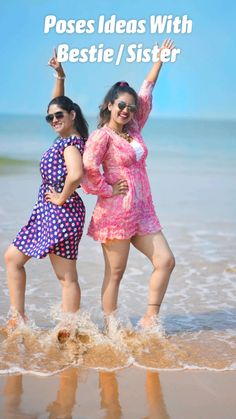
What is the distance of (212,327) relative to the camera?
4.11m

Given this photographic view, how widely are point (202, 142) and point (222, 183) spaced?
9.69m

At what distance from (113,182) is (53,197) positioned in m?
0.33

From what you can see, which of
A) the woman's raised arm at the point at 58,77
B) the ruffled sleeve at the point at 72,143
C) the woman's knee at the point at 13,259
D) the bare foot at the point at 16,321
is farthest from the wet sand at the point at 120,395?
the woman's raised arm at the point at 58,77

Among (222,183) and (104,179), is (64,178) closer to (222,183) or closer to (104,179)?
(104,179)

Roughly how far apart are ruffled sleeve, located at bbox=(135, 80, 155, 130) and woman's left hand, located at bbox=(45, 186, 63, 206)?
2.11 feet

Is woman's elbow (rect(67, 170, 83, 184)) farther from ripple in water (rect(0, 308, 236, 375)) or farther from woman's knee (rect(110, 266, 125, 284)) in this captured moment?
ripple in water (rect(0, 308, 236, 375))

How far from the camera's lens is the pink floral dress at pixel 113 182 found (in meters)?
3.53

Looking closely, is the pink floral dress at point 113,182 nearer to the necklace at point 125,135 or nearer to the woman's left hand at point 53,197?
the necklace at point 125,135

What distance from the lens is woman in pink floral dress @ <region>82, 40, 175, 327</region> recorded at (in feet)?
11.7

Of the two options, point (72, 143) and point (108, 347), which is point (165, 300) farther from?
point (72, 143)

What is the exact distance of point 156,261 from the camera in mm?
3752

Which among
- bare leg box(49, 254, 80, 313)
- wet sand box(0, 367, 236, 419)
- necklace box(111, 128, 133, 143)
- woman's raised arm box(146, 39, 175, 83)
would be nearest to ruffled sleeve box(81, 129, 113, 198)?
necklace box(111, 128, 133, 143)

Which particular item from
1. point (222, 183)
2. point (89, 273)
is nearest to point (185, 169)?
point (222, 183)

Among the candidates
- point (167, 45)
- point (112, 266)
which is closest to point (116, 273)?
point (112, 266)
